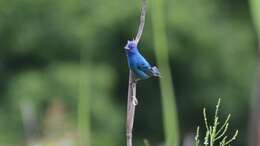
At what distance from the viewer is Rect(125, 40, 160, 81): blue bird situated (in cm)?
206

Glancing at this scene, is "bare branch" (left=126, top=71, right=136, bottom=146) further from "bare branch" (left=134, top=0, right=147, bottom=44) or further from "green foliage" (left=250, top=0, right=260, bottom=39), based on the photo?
"green foliage" (left=250, top=0, right=260, bottom=39)

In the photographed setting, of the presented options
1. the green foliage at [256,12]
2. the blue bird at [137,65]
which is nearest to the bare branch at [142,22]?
the blue bird at [137,65]

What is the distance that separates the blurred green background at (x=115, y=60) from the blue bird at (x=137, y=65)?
928 cm

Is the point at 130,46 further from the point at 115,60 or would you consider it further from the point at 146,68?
the point at 115,60

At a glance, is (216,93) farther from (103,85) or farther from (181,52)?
(103,85)

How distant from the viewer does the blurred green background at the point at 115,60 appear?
12.1m

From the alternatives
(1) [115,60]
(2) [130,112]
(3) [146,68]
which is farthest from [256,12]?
(1) [115,60]

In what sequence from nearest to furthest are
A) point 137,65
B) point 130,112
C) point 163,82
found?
point 130,112 < point 137,65 < point 163,82

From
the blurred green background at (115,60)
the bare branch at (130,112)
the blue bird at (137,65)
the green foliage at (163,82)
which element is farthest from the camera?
the blurred green background at (115,60)

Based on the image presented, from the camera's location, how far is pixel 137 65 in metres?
2.10

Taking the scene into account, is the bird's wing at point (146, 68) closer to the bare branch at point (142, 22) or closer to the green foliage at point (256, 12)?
the bare branch at point (142, 22)

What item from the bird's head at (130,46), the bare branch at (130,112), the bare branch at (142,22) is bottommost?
the bare branch at (130,112)

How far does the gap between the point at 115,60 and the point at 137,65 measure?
11861 millimetres

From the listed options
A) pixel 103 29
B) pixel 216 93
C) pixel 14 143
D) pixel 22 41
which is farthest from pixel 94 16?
pixel 14 143
